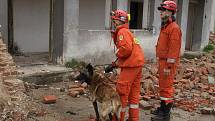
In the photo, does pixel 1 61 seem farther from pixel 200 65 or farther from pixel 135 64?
pixel 200 65

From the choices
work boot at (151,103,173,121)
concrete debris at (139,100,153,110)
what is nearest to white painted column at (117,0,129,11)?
concrete debris at (139,100,153,110)

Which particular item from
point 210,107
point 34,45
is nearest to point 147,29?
point 34,45

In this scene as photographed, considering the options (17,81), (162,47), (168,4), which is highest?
(168,4)

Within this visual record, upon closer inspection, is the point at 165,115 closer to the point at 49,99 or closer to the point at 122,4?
the point at 49,99

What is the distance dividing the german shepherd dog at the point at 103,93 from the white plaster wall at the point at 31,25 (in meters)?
6.28

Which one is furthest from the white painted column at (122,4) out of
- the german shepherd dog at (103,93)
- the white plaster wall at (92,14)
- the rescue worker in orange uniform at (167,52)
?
the german shepherd dog at (103,93)

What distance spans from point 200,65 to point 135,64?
323 inches

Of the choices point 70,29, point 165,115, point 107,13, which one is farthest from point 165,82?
point 107,13

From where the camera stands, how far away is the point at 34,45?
478 inches

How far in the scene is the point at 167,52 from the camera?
22.0 ft

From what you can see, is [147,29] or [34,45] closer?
[34,45]

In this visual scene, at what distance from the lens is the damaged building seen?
1015cm

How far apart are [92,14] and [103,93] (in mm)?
7502

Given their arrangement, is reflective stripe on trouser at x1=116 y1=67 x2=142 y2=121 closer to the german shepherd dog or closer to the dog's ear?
the german shepherd dog
